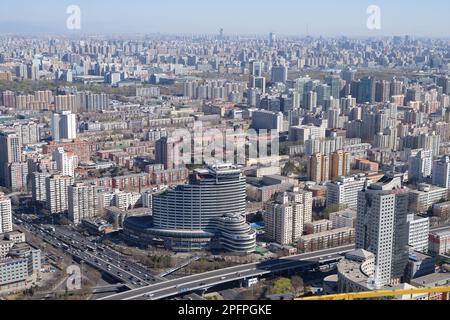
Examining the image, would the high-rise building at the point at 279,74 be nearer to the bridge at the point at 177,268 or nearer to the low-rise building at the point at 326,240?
the low-rise building at the point at 326,240

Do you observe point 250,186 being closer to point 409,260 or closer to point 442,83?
point 409,260

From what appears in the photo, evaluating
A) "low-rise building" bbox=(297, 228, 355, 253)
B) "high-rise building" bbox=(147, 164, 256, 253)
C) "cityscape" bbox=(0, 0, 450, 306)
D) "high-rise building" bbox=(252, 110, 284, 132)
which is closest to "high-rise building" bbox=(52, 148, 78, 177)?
"cityscape" bbox=(0, 0, 450, 306)

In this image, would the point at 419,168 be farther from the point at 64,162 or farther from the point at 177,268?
the point at 64,162

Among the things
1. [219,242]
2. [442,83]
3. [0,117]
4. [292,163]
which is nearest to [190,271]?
[219,242]
